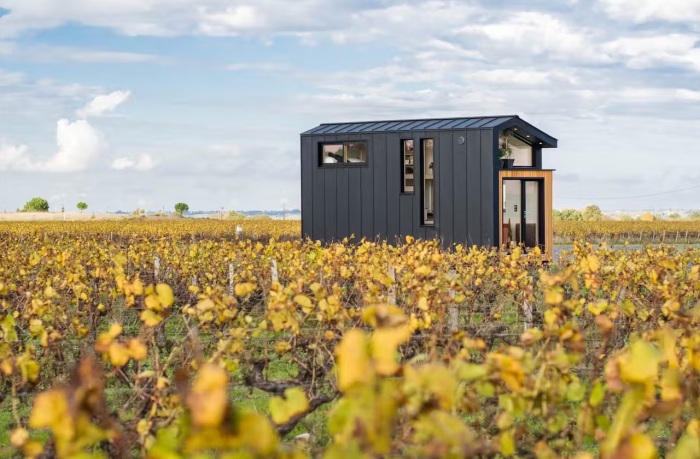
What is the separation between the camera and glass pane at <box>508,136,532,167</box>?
1961cm

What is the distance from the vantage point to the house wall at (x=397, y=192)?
1834 centimetres

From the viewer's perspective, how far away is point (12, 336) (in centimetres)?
488

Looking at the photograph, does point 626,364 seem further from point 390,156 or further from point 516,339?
point 390,156

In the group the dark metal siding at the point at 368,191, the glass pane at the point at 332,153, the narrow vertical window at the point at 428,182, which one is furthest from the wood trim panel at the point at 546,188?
the glass pane at the point at 332,153

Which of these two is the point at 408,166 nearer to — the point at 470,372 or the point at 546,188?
the point at 546,188

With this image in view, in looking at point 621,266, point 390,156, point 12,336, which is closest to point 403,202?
point 390,156

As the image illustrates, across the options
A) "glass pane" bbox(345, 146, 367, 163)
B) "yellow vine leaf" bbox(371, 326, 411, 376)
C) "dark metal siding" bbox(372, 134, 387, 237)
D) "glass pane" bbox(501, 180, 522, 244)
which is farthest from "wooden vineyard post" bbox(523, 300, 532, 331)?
"glass pane" bbox(345, 146, 367, 163)

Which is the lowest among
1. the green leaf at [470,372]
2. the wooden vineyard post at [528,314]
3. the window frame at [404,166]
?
the wooden vineyard post at [528,314]

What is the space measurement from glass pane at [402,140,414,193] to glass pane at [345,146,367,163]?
938 millimetres

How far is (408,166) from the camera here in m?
19.2

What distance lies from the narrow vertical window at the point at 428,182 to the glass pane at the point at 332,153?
6.55 ft

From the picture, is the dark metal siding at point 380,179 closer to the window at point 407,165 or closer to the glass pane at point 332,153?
the window at point 407,165

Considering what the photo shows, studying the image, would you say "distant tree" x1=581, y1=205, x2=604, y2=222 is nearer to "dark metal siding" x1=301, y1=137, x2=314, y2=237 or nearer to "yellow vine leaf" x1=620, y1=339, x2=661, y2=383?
"dark metal siding" x1=301, y1=137, x2=314, y2=237

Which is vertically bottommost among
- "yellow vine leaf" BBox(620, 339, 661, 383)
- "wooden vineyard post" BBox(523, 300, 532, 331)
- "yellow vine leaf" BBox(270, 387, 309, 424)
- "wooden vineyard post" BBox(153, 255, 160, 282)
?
"wooden vineyard post" BBox(523, 300, 532, 331)
